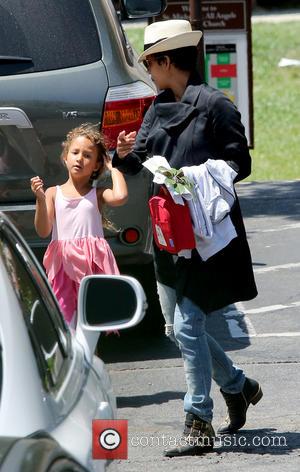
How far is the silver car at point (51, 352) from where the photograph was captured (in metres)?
3.01

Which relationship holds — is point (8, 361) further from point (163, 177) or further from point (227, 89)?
point (227, 89)

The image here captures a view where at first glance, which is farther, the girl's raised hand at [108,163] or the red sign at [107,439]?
the girl's raised hand at [108,163]

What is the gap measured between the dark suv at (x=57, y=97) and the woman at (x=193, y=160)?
1.02 metres

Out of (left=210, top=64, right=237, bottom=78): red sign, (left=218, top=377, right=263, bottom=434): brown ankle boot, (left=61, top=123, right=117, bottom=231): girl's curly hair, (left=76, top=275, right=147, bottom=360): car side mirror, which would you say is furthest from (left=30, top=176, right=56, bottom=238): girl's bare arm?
(left=210, top=64, right=237, bottom=78): red sign

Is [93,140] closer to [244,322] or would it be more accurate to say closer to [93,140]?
[93,140]

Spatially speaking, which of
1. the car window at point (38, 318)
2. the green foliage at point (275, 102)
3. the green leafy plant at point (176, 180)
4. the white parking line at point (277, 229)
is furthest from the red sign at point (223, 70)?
the car window at point (38, 318)

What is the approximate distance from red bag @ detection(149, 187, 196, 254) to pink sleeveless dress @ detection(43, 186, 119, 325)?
0.77 meters

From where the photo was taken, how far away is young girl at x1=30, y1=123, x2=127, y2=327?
6.38m

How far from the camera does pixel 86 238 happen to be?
255 inches

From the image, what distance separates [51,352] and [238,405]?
2.76 m

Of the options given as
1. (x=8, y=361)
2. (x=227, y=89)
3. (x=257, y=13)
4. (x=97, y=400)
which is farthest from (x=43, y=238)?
(x=257, y=13)

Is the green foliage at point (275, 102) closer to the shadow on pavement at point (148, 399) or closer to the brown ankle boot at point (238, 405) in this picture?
the shadow on pavement at point (148, 399)

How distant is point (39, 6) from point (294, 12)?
1453 inches

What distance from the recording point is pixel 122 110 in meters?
7.04
